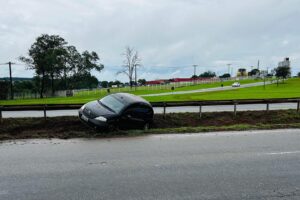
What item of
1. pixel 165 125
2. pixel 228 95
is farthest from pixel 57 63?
pixel 165 125

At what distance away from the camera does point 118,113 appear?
1159cm

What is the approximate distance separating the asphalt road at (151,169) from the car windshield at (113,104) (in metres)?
2.18

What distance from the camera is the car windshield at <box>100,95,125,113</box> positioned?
38.8ft

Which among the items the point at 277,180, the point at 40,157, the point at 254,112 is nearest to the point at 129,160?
the point at 40,157

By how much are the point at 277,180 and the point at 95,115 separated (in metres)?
7.22

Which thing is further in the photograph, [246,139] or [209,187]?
[246,139]

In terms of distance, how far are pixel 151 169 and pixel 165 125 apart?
301 inches

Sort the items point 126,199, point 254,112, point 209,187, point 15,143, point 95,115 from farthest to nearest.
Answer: point 254,112 < point 95,115 < point 15,143 < point 209,187 < point 126,199

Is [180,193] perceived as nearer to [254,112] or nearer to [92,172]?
[92,172]

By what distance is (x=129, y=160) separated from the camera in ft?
23.5

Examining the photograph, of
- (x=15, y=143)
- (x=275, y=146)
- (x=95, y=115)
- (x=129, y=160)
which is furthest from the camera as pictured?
(x=95, y=115)

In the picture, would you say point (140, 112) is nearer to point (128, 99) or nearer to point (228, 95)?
point (128, 99)

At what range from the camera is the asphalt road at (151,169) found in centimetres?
506

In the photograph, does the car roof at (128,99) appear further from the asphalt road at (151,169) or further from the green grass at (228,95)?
the green grass at (228,95)
